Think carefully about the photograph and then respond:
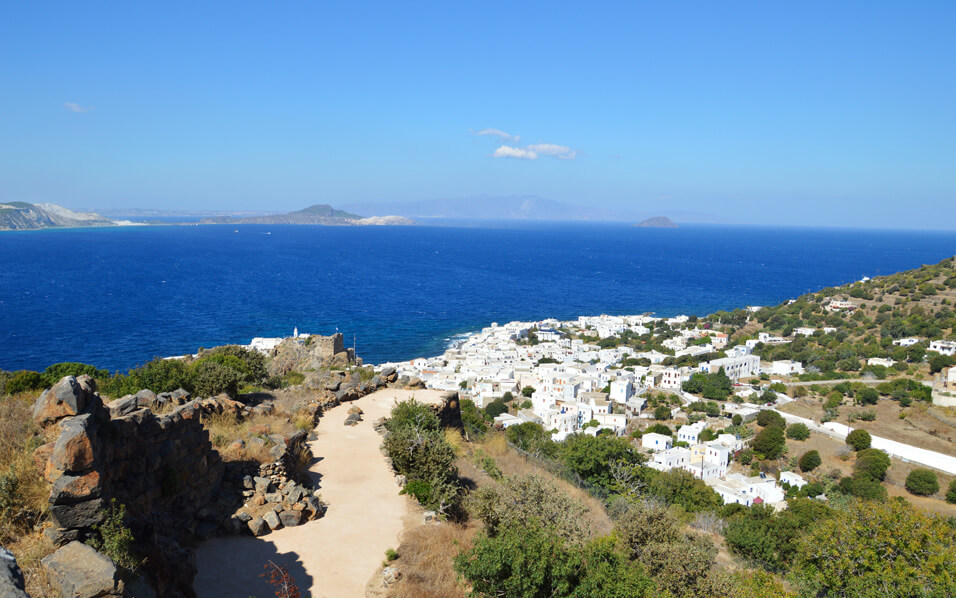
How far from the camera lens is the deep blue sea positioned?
58.2 m

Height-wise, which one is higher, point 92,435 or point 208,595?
point 92,435

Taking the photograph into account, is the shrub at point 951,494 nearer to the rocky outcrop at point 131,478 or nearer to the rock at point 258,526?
the rock at point 258,526

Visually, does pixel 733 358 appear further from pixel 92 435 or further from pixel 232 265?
pixel 232 265

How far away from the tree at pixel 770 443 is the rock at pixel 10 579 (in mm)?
46708

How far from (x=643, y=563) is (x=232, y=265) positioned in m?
131

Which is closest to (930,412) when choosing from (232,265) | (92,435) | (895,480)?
(895,480)

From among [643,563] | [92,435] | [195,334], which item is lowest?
[195,334]

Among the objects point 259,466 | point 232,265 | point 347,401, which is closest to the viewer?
point 259,466

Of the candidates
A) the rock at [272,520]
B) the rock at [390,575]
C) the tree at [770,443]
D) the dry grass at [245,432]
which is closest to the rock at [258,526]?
the rock at [272,520]

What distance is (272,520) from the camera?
9266mm

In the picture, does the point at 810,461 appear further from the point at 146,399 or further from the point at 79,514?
the point at 79,514

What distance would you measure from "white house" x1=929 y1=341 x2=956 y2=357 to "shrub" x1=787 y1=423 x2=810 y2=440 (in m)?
25.5

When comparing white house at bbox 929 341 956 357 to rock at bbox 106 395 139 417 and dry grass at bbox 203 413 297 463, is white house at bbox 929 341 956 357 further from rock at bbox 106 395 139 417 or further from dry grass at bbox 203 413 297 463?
rock at bbox 106 395 139 417

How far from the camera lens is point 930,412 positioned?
4494cm
